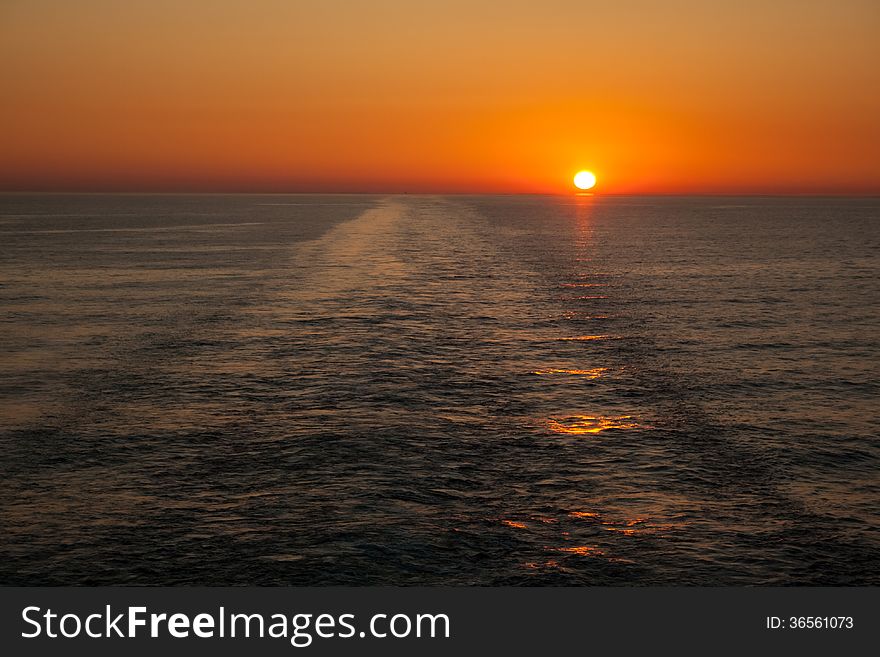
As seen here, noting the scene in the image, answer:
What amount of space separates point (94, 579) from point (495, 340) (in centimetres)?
1778

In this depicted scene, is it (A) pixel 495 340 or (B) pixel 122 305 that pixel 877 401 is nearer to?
(A) pixel 495 340

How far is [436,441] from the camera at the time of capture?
1583cm

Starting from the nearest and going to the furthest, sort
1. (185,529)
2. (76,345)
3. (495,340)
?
(185,529) < (76,345) < (495,340)

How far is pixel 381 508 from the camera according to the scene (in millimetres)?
12523

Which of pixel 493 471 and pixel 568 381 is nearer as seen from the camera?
pixel 493 471

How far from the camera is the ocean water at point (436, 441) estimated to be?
11.0 m

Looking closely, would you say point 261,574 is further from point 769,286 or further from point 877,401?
point 769,286

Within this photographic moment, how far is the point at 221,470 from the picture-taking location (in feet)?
46.3

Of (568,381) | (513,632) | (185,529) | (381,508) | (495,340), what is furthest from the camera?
(495,340)

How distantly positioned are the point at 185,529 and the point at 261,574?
1772 mm

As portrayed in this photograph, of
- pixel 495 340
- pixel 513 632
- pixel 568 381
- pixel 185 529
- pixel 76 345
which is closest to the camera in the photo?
pixel 513 632

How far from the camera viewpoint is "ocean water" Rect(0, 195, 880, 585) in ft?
36.0

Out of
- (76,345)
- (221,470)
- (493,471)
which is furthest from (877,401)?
(76,345)

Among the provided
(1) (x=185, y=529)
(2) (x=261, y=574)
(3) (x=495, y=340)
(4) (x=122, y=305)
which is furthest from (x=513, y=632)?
(4) (x=122, y=305)
